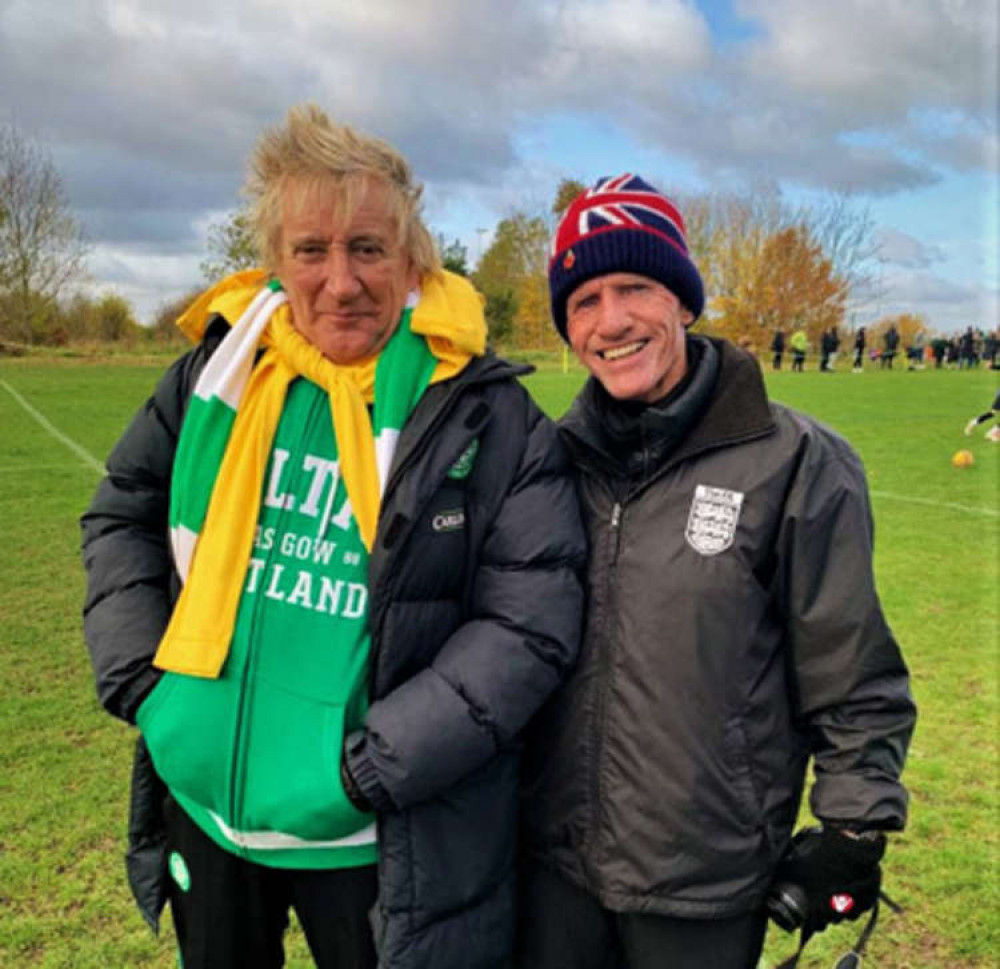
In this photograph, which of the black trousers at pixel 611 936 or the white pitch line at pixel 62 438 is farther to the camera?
the white pitch line at pixel 62 438

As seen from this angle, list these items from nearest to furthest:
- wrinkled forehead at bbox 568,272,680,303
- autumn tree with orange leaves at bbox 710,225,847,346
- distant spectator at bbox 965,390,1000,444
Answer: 1. wrinkled forehead at bbox 568,272,680,303
2. distant spectator at bbox 965,390,1000,444
3. autumn tree with orange leaves at bbox 710,225,847,346

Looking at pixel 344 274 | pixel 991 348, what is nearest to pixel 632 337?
pixel 344 274

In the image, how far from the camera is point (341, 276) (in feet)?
6.22

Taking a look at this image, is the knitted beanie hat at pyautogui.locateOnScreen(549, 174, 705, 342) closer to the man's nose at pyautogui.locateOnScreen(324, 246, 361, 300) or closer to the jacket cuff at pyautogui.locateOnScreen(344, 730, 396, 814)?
the man's nose at pyautogui.locateOnScreen(324, 246, 361, 300)

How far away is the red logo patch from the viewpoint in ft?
5.80

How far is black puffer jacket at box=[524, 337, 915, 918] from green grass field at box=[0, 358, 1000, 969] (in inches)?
58.7

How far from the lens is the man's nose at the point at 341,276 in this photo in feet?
6.21

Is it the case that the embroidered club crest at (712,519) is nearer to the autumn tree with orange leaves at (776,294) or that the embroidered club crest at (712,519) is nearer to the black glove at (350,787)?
the black glove at (350,787)

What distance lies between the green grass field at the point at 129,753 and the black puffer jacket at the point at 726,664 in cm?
149

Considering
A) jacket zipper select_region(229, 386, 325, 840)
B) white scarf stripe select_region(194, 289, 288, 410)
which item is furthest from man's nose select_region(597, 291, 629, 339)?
jacket zipper select_region(229, 386, 325, 840)

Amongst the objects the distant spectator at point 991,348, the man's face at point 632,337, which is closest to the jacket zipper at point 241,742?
the man's face at point 632,337

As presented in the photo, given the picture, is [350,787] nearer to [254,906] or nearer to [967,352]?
[254,906]

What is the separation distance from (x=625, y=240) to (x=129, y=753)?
3348mm

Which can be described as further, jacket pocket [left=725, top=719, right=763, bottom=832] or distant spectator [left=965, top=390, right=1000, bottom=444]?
distant spectator [left=965, top=390, right=1000, bottom=444]
